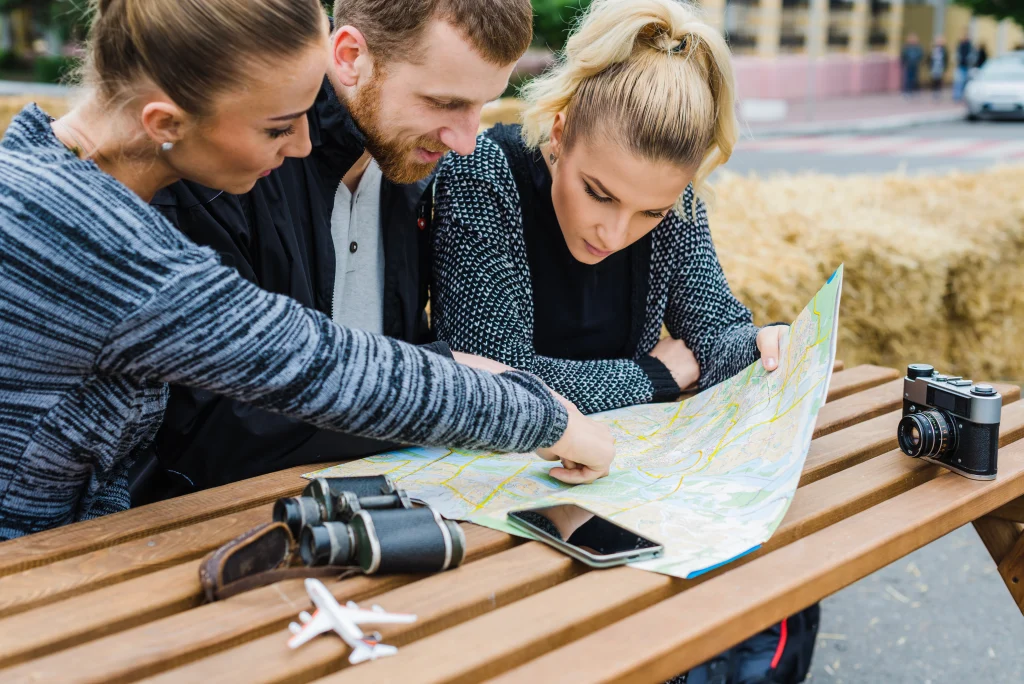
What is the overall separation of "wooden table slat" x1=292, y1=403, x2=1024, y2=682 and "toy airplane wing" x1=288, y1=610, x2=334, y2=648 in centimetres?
8

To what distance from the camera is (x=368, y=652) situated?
1152 millimetres

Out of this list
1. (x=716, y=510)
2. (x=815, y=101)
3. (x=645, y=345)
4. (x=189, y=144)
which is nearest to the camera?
(x=189, y=144)

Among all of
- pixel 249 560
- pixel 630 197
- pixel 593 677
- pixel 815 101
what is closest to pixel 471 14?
pixel 630 197

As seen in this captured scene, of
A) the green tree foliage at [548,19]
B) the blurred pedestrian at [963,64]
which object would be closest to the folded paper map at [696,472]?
the green tree foliage at [548,19]

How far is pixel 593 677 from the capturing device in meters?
1.12

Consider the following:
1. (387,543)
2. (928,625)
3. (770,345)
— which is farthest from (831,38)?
(387,543)

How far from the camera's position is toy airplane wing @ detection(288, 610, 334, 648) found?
3.83 ft

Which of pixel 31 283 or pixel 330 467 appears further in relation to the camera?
pixel 330 467

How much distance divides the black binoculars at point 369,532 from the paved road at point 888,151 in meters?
11.7

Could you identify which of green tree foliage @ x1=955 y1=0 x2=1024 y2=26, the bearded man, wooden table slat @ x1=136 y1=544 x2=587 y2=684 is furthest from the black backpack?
green tree foliage @ x1=955 y1=0 x2=1024 y2=26

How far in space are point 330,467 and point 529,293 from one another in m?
0.61

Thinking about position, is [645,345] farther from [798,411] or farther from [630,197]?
[798,411]

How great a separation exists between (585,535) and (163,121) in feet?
2.61

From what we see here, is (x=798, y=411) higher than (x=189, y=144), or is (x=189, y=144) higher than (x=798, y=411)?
(x=189, y=144)
